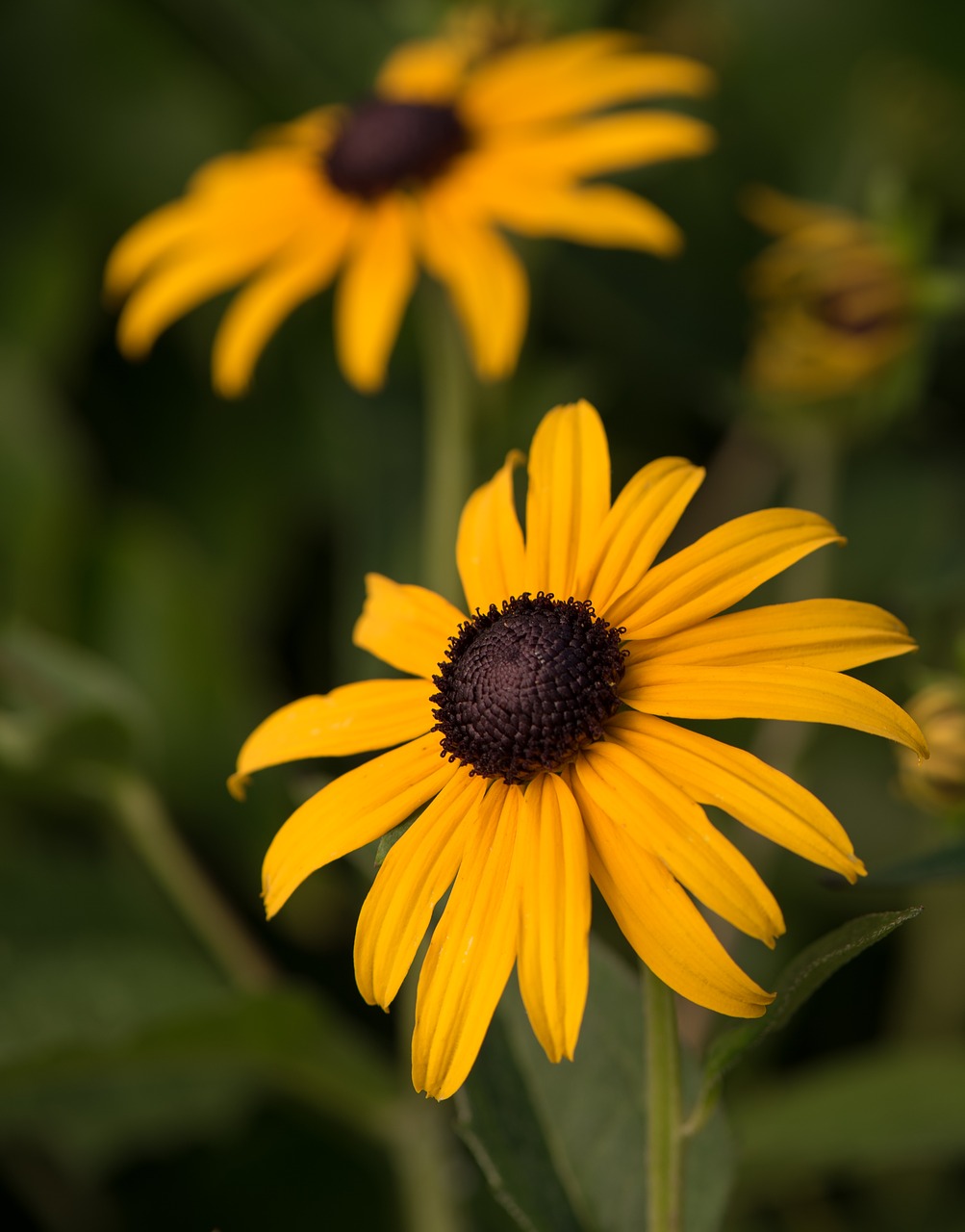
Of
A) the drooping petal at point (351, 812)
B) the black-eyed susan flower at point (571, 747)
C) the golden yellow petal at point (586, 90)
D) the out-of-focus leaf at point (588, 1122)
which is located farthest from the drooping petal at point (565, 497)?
the golden yellow petal at point (586, 90)

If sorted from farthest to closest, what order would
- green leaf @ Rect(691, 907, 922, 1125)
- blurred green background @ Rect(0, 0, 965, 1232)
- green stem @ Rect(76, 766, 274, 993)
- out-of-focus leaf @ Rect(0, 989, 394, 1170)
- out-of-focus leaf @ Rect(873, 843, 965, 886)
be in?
green stem @ Rect(76, 766, 274, 993)
blurred green background @ Rect(0, 0, 965, 1232)
out-of-focus leaf @ Rect(0, 989, 394, 1170)
out-of-focus leaf @ Rect(873, 843, 965, 886)
green leaf @ Rect(691, 907, 922, 1125)

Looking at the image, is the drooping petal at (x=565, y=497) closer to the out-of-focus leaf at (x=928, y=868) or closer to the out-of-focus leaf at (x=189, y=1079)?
the out-of-focus leaf at (x=928, y=868)

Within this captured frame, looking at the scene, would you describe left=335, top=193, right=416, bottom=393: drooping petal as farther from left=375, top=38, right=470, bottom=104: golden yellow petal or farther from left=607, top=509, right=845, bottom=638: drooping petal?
left=607, top=509, right=845, bottom=638: drooping petal

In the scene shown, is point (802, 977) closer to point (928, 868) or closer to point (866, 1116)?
point (928, 868)

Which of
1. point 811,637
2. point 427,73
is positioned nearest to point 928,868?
point 811,637

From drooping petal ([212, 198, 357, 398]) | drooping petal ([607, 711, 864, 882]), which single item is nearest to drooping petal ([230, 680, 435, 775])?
drooping petal ([607, 711, 864, 882])
